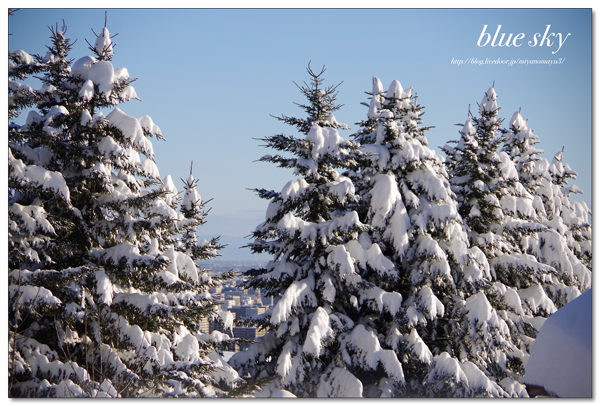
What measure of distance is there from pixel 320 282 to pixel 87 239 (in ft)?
18.8

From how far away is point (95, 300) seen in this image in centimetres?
1005

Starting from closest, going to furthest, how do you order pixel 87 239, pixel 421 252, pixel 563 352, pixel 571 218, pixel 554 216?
1. pixel 563 352
2. pixel 87 239
3. pixel 421 252
4. pixel 554 216
5. pixel 571 218

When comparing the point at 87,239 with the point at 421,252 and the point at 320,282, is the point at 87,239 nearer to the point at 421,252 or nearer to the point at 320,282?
the point at 320,282

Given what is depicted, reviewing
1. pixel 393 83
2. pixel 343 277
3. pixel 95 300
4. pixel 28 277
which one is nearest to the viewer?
pixel 28 277

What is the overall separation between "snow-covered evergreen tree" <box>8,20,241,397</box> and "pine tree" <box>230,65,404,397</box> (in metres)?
1.72

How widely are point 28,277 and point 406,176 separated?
391 inches

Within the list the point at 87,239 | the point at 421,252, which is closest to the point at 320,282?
the point at 421,252

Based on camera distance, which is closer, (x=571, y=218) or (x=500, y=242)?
(x=500, y=242)

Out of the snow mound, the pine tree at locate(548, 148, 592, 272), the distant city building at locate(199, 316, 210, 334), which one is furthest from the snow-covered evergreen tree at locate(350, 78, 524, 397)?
the pine tree at locate(548, 148, 592, 272)

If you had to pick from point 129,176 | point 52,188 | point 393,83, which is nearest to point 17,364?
point 52,188

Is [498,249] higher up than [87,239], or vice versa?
[498,249]

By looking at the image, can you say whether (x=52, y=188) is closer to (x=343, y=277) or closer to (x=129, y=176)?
(x=129, y=176)

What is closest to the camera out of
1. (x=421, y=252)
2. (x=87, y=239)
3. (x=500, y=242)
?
(x=87, y=239)

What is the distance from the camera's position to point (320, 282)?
11.7 meters
